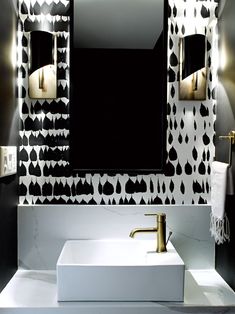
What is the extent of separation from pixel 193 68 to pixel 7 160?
958 mm

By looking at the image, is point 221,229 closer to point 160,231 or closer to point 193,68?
point 160,231

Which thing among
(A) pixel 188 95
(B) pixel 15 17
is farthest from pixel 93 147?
(B) pixel 15 17

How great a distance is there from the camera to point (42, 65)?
167 centimetres

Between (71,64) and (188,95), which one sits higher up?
(71,64)

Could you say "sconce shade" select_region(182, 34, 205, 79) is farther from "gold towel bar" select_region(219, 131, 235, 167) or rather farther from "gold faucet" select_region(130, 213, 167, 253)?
"gold faucet" select_region(130, 213, 167, 253)

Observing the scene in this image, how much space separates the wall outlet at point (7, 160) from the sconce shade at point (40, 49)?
420 mm

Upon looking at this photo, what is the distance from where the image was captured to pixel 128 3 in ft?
5.70

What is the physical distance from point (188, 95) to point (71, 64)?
1.93 feet

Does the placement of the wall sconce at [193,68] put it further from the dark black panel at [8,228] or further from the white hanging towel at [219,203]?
the dark black panel at [8,228]

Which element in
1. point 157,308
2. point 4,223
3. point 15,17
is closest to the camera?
point 157,308

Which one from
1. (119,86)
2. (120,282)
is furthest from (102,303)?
(119,86)

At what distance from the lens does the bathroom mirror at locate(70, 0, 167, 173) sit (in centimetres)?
173

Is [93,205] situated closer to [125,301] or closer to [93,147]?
[93,147]

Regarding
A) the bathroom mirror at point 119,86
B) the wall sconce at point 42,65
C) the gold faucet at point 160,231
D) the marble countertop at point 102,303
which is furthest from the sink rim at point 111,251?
the wall sconce at point 42,65
